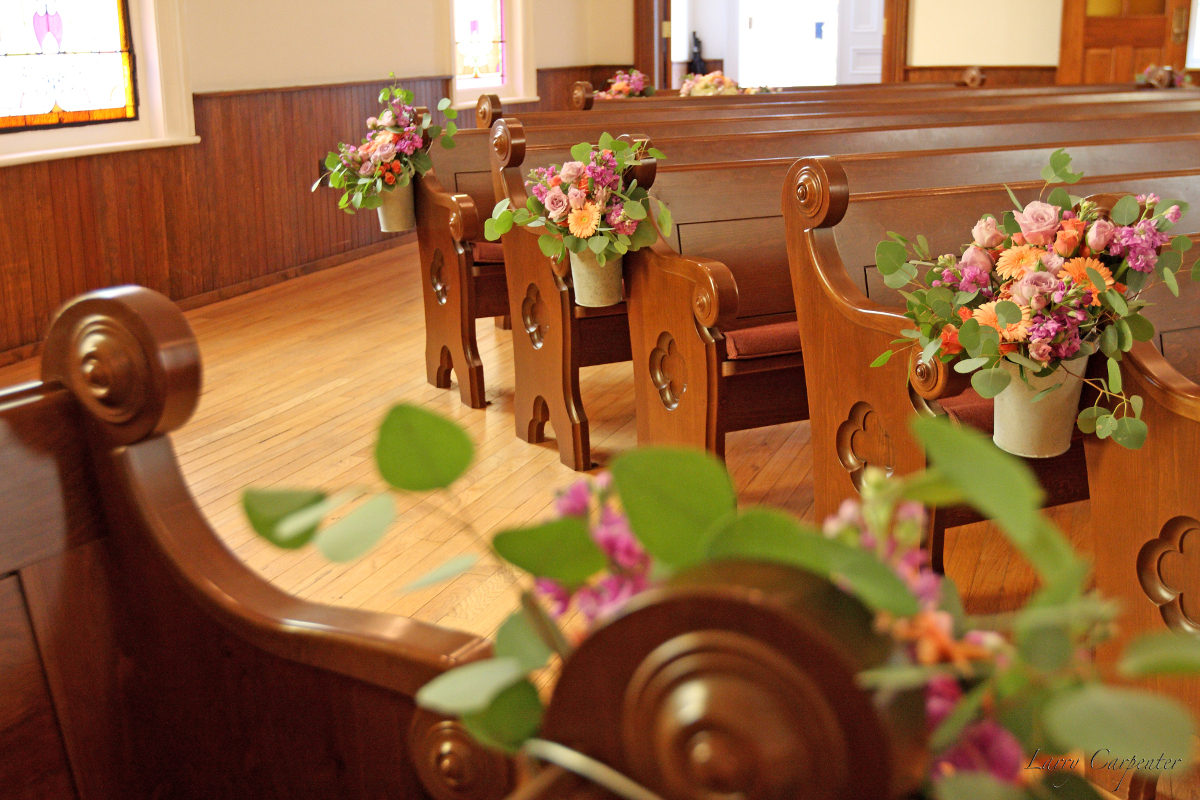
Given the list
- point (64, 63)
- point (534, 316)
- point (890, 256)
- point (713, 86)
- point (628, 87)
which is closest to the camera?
point (890, 256)

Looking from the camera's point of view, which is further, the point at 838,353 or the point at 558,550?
the point at 838,353

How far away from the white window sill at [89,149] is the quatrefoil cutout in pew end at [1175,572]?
4334 mm

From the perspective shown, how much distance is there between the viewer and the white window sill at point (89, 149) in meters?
4.44

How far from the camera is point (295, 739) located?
899 mm

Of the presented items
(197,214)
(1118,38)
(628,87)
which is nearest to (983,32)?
(1118,38)

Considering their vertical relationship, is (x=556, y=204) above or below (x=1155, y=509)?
above

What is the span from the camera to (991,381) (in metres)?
1.83

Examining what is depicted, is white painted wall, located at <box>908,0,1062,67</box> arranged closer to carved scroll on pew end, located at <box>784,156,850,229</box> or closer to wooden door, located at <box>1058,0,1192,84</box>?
wooden door, located at <box>1058,0,1192,84</box>

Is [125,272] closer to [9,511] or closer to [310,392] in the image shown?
[310,392]

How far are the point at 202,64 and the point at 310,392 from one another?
2.38 meters

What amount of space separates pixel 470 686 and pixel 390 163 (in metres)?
3.84

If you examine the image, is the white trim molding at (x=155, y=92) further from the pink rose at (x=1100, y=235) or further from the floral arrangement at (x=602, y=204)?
the pink rose at (x=1100, y=235)

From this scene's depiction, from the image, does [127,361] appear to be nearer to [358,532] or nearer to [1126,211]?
[358,532]

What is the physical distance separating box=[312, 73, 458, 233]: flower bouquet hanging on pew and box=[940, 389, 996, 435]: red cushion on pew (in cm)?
236
